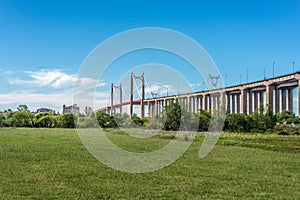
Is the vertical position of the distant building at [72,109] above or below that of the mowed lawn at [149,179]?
above

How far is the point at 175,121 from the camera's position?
26.7m

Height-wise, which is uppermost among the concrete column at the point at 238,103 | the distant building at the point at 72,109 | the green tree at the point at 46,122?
the concrete column at the point at 238,103

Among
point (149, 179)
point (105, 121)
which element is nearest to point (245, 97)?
point (105, 121)

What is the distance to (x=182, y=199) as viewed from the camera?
243 inches

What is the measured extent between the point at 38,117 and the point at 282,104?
2743 cm

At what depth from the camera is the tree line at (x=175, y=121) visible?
26.7m

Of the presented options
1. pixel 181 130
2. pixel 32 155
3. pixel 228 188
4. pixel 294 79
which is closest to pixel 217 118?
pixel 181 130

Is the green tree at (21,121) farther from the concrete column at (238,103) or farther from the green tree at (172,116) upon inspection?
Answer: the concrete column at (238,103)

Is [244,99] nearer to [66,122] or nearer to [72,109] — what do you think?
[66,122]

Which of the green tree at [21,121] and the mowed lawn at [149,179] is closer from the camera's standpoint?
the mowed lawn at [149,179]

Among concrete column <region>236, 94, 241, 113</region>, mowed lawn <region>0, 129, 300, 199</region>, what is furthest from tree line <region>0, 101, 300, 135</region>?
mowed lawn <region>0, 129, 300, 199</region>

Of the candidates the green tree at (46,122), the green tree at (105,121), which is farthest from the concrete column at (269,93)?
the green tree at (46,122)

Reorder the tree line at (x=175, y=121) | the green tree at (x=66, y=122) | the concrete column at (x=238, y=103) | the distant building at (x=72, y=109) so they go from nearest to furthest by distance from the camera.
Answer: the distant building at (x=72, y=109) < the tree line at (x=175, y=121) < the green tree at (x=66, y=122) < the concrete column at (x=238, y=103)

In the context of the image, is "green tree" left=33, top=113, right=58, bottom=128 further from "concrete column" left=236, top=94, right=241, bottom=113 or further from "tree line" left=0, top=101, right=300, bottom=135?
"concrete column" left=236, top=94, right=241, bottom=113
